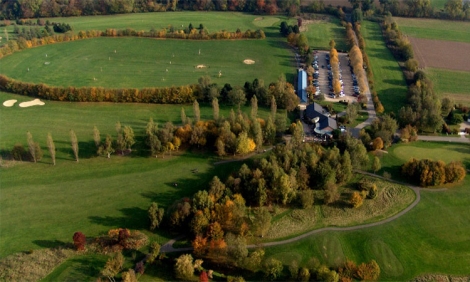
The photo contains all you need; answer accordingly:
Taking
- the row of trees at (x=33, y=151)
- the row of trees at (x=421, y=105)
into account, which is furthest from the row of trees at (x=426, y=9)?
the row of trees at (x=33, y=151)

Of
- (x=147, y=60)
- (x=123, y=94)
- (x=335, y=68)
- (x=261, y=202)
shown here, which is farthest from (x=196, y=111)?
(x=335, y=68)

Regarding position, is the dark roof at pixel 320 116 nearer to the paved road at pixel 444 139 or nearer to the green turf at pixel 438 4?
the paved road at pixel 444 139

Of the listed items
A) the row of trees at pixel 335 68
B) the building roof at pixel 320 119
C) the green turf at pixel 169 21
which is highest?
the green turf at pixel 169 21

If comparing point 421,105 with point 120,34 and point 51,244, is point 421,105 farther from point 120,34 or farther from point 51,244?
point 120,34

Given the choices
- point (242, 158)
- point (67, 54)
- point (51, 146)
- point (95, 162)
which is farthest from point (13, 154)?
point (67, 54)

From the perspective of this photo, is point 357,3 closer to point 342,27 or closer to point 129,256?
point 342,27

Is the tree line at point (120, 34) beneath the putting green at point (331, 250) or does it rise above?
above

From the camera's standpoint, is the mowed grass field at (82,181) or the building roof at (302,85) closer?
the mowed grass field at (82,181)
